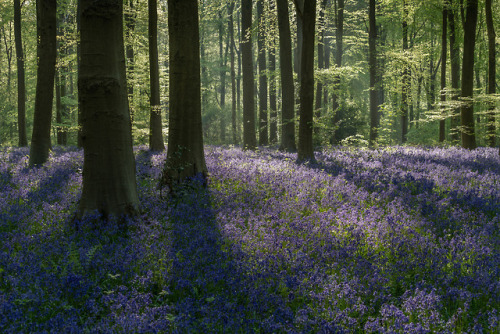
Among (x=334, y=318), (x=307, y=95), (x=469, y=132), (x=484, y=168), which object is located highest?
(x=307, y=95)

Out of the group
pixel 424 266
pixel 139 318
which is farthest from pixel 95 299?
pixel 424 266

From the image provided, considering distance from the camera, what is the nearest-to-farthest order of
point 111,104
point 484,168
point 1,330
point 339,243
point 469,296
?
point 1,330, point 469,296, point 339,243, point 111,104, point 484,168

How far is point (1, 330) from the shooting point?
3154mm

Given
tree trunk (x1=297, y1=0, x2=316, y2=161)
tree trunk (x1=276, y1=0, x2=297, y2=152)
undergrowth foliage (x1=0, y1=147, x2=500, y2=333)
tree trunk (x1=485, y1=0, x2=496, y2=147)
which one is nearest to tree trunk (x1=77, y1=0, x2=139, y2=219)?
undergrowth foliage (x1=0, y1=147, x2=500, y2=333)

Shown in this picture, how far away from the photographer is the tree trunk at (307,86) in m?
10.8

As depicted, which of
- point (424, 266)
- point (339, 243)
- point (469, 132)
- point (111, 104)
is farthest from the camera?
point (469, 132)

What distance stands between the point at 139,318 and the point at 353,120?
22167 millimetres

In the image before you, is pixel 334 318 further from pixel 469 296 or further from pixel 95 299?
pixel 95 299

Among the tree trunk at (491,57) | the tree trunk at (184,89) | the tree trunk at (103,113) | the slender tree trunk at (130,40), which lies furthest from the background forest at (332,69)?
the tree trunk at (103,113)

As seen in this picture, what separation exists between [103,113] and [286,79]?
1057 centimetres

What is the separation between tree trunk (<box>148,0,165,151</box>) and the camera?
12.9 m

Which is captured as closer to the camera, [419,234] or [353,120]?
[419,234]

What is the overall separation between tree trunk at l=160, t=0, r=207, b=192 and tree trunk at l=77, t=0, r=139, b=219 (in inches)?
74.5

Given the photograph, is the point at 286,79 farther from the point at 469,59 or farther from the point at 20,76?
the point at 20,76
